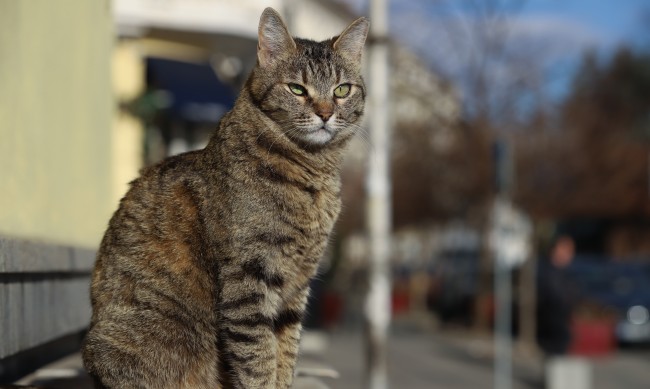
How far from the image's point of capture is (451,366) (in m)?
19.1

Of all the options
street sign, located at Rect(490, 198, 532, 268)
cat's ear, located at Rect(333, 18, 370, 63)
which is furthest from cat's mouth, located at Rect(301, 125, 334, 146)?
street sign, located at Rect(490, 198, 532, 268)

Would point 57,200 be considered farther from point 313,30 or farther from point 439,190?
point 313,30

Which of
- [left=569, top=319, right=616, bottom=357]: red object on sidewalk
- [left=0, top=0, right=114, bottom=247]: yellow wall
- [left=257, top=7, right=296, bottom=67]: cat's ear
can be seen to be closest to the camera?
[left=257, top=7, right=296, bottom=67]: cat's ear

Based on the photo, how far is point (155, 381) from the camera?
4.04 metres

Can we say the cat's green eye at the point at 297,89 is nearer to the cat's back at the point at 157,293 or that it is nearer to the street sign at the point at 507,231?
the cat's back at the point at 157,293

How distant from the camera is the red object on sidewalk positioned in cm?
1994

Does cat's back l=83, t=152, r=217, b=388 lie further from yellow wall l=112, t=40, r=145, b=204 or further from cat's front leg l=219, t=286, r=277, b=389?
yellow wall l=112, t=40, r=145, b=204

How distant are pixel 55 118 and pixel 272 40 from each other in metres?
1.81

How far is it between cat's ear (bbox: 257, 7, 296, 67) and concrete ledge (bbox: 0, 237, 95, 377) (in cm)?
131

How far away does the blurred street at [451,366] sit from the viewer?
16.1m

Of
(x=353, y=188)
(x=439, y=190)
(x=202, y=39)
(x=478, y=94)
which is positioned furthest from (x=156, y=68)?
(x=353, y=188)

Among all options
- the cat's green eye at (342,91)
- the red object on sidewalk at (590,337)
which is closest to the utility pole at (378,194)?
the cat's green eye at (342,91)

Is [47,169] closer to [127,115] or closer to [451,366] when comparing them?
[127,115]

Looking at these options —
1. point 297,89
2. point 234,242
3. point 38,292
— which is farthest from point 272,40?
point 38,292
